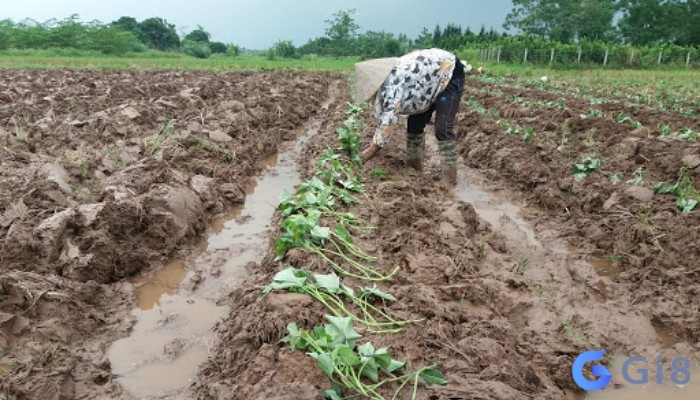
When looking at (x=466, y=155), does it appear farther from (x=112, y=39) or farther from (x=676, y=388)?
(x=112, y=39)

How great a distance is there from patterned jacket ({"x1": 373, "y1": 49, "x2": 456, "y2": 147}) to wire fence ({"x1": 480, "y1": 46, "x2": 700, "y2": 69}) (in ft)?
80.6

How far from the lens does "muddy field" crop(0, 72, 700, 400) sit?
270 cm

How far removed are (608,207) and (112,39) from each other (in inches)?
1418

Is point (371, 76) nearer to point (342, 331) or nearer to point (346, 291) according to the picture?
point (346, 291)

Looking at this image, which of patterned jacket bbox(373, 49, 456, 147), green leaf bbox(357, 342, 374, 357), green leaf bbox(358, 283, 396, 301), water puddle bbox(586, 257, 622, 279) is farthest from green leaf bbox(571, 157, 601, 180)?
green leaf bbox(357, 342, 374, 357)

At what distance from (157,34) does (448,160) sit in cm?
5288

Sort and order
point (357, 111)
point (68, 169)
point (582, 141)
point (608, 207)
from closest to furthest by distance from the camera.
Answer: point (608, 207), point (68, 169), point (582, 141), point (357, 111)

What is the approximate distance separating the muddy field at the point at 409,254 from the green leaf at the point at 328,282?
14 centimetres

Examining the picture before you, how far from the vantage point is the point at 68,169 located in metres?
5.38

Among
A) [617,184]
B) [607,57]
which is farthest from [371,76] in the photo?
[607,57]

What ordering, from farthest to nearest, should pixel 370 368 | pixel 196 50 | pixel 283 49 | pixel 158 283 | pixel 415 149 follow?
1. pixel 196 50
2. pixel 283 49
3. pixel 415 149
4. pixel 158 283
5. pixel 370 368

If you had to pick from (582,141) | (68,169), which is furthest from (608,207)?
(68,169)

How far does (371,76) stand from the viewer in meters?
5.33

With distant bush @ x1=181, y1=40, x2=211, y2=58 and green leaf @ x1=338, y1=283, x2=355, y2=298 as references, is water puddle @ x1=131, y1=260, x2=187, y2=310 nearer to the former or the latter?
green leaf @ x1=338, y1=283, x2=355, y2=298
